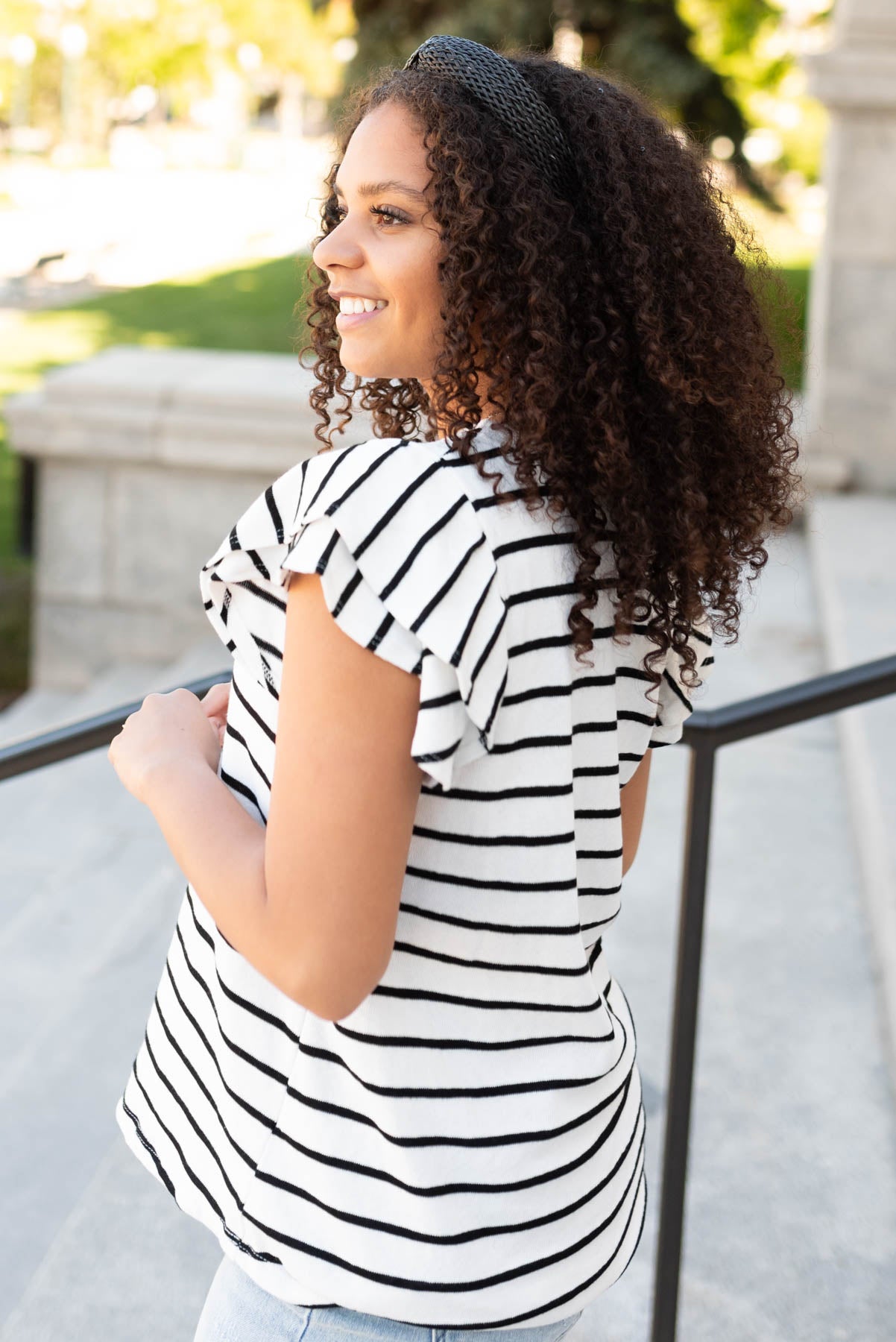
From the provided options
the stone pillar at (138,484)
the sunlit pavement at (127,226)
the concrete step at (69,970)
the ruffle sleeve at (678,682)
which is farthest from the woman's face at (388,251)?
the sunlit pavement at (127,226)

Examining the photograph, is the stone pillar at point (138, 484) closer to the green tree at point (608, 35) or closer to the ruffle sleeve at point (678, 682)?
the ruffle sleeve at point (678, 682)

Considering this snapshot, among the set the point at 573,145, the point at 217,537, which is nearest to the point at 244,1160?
the point at 573,145

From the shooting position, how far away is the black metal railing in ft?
5.37

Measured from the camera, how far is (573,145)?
1.11m

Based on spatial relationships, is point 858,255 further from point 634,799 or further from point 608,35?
point 608,35

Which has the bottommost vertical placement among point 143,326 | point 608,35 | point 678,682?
point 143,326

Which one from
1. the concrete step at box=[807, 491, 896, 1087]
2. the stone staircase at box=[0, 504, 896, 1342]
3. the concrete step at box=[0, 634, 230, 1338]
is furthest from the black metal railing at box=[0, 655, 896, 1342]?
the concrete step at box=[807, 491, 896, 1087]

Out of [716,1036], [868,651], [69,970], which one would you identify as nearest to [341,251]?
[716,1036]

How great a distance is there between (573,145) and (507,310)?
0.16 m

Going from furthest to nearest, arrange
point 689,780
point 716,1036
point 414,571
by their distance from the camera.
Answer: point 716,1036 < point 689,780 < point 414,571

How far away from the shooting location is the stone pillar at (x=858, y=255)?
19.6 feet

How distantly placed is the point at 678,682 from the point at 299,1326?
618 mm

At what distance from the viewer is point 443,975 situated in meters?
1.07

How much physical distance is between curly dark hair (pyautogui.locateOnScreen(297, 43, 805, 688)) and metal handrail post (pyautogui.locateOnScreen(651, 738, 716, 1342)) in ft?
1.86
